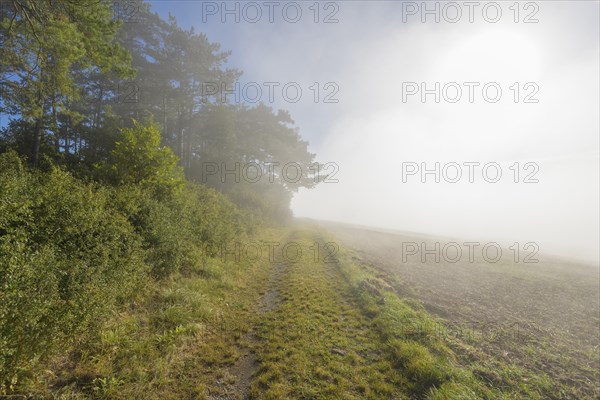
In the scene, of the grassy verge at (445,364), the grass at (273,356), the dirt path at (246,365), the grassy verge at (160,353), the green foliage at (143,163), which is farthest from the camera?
the green foliage at (143,163)

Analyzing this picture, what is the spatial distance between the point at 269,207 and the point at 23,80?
1033 inches

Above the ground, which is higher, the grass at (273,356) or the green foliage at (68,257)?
the green foliage at (68,257)

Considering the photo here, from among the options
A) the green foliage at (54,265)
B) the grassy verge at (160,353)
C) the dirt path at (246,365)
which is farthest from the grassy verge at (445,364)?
the green foliage at (54,265)

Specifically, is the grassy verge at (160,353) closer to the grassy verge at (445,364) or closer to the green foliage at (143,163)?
the grassy verge at (445,364)

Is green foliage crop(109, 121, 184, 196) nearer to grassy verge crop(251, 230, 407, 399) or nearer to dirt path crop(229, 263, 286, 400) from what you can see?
dirt path crop(229, 263, 286, 400)

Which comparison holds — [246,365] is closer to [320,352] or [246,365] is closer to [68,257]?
[320,352]

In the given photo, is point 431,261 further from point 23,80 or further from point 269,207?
point 23,80

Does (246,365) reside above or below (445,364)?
below

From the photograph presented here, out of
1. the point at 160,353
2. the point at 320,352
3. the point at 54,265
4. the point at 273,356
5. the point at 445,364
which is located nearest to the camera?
the point at 54,265

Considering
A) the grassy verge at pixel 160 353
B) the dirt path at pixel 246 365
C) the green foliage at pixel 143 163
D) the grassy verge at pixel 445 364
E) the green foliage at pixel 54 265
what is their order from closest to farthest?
the green foliage at pixel 54 265 → the grassy verge at pixel 160 353 → the dirt path at pixel 246 365 → the grassy verge at pixel 445 364 → the green foliage at pixel 143 163

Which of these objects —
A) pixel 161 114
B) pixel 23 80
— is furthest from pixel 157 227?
pixel 161 114

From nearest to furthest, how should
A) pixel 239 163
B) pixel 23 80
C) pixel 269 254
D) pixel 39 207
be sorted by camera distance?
pixel 39 207, pixel 23 80, pixel 269 254, pixel 239 163

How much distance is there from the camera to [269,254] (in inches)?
679

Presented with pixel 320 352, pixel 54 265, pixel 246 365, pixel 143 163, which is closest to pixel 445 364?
pixel 320 352
